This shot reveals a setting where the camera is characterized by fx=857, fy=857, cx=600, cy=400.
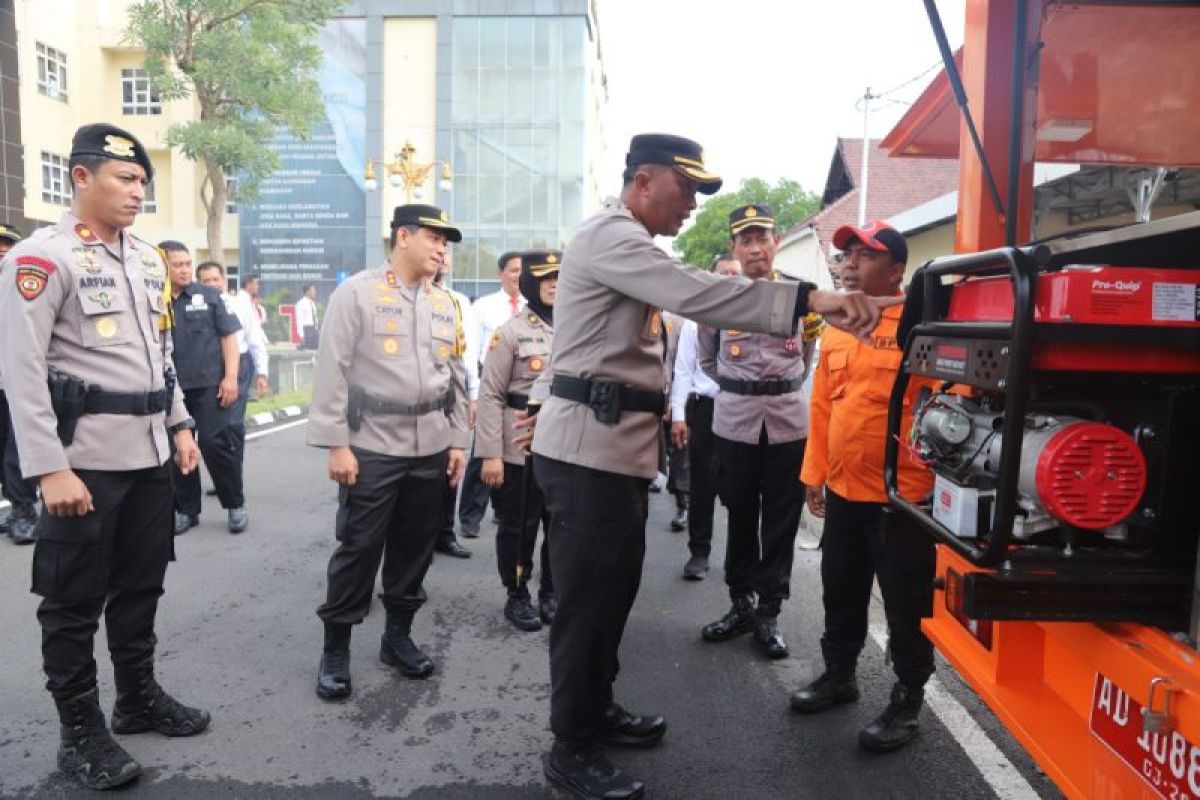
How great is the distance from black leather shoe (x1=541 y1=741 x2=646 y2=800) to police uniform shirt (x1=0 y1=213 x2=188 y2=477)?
1.72 m

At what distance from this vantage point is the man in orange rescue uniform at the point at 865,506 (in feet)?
10.0

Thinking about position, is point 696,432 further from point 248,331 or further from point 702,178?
point 248,331

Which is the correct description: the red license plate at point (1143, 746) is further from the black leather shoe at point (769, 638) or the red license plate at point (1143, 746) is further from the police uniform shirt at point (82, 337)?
the police uniform shirt at point (82, 337)

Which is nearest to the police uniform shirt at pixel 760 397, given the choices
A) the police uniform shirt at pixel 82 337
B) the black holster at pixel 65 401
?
the police uniform shirt at pixel 82 337

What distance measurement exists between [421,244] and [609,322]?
1.34 metres

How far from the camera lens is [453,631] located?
4.25 meters

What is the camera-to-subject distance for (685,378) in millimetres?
5875

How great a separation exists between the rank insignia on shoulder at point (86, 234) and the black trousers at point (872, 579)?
9.12ft

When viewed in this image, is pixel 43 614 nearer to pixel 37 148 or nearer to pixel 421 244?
pixel 421 244

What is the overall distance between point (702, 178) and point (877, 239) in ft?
2.85

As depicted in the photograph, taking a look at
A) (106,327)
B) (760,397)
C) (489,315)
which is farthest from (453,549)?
(106,327)

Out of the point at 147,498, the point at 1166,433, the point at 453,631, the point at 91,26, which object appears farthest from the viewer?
the point at 91,26

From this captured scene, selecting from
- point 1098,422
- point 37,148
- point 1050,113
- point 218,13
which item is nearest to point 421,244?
point 1050,113

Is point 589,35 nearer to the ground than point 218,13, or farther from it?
farther from it
